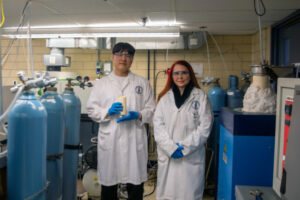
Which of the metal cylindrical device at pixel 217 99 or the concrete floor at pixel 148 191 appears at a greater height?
the metal cylindrical device at pixel 217 99

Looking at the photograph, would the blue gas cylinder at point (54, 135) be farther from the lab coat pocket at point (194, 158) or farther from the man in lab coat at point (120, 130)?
the lab coat pocket at point (194, 158)

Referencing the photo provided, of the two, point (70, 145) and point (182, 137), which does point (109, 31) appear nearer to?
point (70, 145)

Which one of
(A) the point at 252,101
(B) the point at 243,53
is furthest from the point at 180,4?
(B) the point at 243,53

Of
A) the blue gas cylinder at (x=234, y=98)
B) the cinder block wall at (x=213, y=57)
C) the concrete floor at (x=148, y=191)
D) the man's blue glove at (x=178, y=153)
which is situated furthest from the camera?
the cinder block wall at (x=213, y=57)

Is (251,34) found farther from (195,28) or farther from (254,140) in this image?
(254,140)

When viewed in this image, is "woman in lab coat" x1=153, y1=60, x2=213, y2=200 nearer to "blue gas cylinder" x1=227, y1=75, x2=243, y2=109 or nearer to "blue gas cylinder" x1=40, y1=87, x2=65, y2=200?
"blue gas cylinder" x1=40, y1=87, x2=65, y2=200

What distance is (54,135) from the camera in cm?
142

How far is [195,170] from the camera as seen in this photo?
67.4 inches

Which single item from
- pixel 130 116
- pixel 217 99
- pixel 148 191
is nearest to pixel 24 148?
pixel 130 116

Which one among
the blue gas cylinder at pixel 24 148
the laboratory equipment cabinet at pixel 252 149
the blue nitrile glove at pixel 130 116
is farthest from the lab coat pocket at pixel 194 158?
the blue gas cylinder at pixel 24 148

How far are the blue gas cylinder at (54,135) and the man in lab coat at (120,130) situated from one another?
0.47 metres

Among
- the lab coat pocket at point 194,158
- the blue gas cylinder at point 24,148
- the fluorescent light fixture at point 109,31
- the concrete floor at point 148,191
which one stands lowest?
the concrete floor at point 148,191

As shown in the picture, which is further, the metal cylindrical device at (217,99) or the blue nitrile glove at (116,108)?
the metal cylindrical device at (217,99)

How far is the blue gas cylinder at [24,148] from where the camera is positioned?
1.01 m
